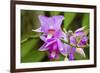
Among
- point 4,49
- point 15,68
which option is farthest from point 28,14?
point 15,68

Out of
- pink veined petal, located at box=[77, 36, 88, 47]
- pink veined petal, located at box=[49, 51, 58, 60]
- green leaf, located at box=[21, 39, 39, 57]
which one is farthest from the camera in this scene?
pink veined petal, located at box=[77, 36, 88, 47]

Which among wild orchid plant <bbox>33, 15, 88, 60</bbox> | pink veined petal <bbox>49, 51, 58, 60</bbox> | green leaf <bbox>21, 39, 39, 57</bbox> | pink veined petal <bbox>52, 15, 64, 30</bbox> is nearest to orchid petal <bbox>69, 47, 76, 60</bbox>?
wild orchid plant <bbox>33, 15, 88, 60</bbox>

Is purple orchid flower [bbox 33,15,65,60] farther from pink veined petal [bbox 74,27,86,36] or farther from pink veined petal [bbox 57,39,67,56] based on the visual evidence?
pink veined petal [bbox 74,27,86,36]

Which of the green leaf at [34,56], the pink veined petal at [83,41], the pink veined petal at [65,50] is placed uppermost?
the pink veined petal at [83,41]

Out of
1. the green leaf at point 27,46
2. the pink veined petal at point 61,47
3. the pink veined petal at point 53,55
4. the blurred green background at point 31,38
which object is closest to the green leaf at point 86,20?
the blurred green background at point 31,38

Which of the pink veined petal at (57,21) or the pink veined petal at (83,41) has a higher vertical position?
the pink veined petal at (57,21)

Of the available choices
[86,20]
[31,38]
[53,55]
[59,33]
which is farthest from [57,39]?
[86,20]

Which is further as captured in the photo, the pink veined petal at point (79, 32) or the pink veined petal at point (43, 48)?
→ the pink veined petal at point (79, 32)

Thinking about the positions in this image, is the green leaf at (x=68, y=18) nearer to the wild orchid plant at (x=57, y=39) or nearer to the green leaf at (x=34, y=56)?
the wild orchid plant at (x=57, y=39)
